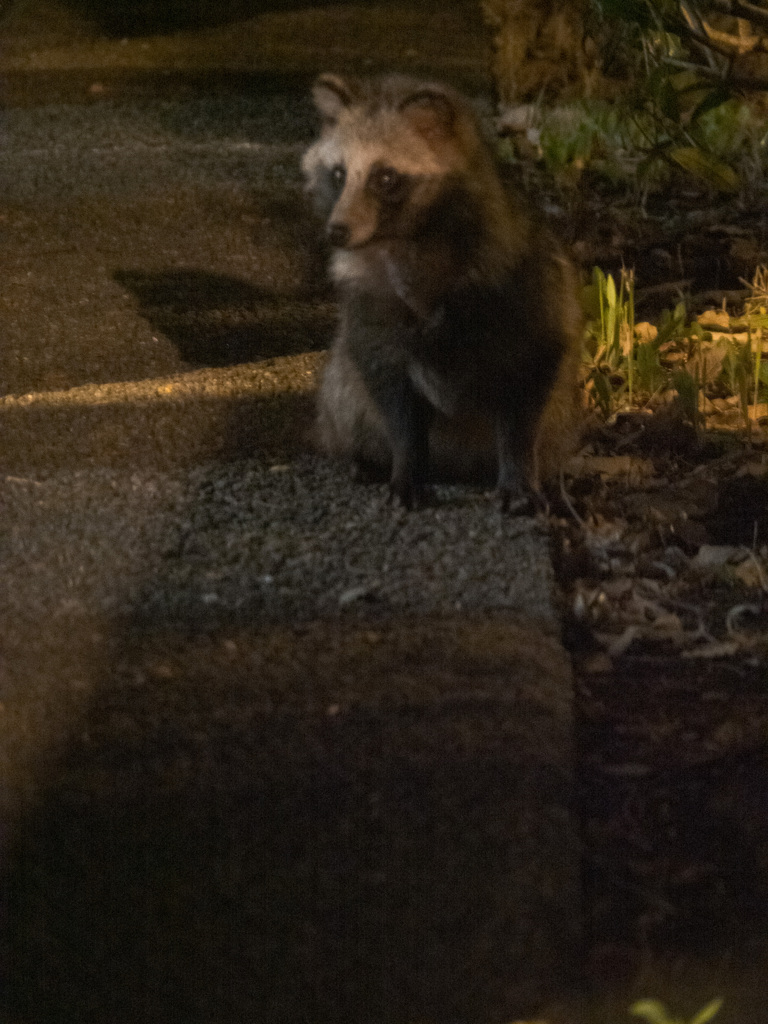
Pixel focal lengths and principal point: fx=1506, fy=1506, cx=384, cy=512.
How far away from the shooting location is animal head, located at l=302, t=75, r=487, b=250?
13.9 feet

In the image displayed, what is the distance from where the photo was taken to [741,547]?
3.96 m

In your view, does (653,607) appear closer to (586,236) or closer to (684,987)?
(684,987)

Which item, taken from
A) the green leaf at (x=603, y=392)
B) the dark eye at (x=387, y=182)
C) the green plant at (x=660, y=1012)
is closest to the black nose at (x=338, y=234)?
the dark eye at (x=387, y=182)

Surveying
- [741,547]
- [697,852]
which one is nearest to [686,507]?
[741,547]

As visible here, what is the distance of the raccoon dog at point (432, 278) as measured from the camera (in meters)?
4.26

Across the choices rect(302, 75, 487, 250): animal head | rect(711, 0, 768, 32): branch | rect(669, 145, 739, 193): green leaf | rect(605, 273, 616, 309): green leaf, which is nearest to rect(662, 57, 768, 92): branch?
rect(711, 0, 768, 32): branch

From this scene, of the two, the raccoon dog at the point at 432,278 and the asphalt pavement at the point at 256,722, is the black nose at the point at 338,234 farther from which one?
the asphalt pavement at the point at 256,722

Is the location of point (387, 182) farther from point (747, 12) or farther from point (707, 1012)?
point (707, 1012)

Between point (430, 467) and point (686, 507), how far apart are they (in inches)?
32.2

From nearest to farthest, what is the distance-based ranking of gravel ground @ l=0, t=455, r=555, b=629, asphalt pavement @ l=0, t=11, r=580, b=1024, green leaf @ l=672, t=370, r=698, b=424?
asphalt pavement @ l=0, t=11, r=580, b=1024
gravel ground @ l=0, t=455, r=555, b=629
green leaf @ l=672, t=370, r=698, b=424

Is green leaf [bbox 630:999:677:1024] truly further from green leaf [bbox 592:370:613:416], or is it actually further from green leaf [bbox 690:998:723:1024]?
green leaf [bbox 592:370:613:416]

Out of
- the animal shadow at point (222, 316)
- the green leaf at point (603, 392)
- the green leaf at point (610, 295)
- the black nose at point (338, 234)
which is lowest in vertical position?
the animal shadow at point (222, 316)

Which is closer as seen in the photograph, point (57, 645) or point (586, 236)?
point (57, 645)

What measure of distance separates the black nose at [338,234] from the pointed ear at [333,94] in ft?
1.40
